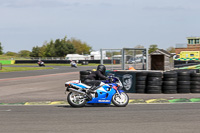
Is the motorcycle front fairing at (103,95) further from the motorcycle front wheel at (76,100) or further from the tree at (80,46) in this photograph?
the tree at (80,46)

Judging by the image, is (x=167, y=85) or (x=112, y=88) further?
(x=167, y=85)

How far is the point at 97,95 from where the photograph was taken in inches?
432

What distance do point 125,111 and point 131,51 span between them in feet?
42.0

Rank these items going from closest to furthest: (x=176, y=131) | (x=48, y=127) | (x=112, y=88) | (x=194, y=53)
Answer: (x=176, y=131) → (x=48, y=127) → (x=112, y=88) → (x=194, y=53)

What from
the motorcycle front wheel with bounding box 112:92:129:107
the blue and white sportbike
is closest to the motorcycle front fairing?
the blue and white sportbike

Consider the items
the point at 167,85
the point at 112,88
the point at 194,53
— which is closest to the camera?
the point at 112,88

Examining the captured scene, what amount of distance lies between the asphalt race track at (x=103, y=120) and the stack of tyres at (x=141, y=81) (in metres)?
4.78

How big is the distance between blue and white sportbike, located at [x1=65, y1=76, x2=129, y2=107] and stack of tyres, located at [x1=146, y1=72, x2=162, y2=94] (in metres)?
4.43

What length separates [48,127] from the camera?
24.2ft

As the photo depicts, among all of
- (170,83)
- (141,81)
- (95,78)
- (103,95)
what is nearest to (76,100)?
(103,95)

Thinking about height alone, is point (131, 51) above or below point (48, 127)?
above

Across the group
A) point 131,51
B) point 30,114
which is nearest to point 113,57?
point 131,51

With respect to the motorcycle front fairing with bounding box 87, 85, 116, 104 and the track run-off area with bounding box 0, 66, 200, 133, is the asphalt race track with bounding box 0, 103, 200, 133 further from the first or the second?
the motorcycle front fairing with bounding box 87, 85, 116, 104

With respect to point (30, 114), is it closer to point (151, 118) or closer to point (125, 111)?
point (125, 111)
